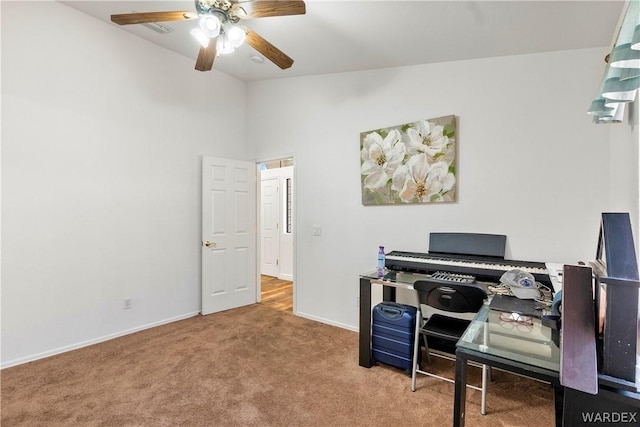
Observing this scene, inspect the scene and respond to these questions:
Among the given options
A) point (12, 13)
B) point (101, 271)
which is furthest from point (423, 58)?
point (101, 271)

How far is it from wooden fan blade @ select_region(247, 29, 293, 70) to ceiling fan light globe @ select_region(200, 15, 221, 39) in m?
0.24

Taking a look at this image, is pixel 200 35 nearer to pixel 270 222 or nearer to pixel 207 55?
pixel 207 55

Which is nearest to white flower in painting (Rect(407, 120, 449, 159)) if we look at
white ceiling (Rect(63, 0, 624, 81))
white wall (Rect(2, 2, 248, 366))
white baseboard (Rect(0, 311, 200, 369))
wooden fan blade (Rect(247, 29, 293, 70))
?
white ceiling (Rect(63, 0, 624, 81))

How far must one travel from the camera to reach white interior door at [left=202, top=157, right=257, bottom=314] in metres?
3.87

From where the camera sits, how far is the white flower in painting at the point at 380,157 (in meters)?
3.05

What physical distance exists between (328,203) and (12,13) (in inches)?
127

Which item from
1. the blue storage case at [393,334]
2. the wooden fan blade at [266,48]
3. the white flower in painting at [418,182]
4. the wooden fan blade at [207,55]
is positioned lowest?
the blue storage case at [393,334]

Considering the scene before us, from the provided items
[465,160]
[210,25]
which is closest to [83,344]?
[210,25]

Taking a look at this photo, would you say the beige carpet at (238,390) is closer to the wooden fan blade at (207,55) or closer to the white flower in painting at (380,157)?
the white flower in painting at (380,157)

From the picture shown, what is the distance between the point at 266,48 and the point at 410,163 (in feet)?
5.36

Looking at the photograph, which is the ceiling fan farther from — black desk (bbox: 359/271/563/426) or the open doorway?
the open doorway

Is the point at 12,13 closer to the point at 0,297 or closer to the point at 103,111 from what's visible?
the point at 103,111

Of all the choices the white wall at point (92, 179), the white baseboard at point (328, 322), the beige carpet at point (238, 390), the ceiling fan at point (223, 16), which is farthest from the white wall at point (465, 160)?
the ceiling fan at point (223, 16)

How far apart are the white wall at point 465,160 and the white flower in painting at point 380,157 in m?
0.13
